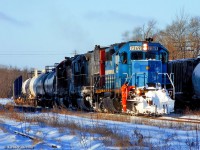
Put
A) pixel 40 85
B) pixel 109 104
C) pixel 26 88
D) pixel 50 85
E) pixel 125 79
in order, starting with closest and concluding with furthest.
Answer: pixel 125 79 → pixel 109 104 → pixel 50 85 → pixel 40 85 → pixel 26 88

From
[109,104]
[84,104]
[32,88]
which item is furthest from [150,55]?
[32,88]

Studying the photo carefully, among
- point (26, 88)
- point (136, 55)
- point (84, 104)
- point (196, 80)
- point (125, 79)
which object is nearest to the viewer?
point (136, 55)

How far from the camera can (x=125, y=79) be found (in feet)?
67.6

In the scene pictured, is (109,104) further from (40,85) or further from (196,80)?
(40,85)

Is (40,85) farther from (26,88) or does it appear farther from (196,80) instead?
(196,80)

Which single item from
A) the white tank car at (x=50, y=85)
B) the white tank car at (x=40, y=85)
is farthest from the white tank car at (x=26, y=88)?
the white tank car at (x=50, y=85)

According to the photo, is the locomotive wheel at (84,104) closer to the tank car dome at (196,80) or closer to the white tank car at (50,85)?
the white tank car at (50,85)

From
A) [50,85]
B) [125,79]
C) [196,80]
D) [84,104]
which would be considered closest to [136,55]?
[125,79]

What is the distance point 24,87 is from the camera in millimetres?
46688

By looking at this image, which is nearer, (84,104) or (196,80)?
(196,80)

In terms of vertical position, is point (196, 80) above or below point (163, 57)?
below

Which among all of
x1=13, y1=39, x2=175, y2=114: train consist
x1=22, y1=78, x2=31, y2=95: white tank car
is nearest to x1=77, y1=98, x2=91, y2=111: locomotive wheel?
x1=13, y1=39, x2=175, y2=114: train consist

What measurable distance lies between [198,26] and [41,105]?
107 feet

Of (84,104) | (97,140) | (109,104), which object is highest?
(109,104)
